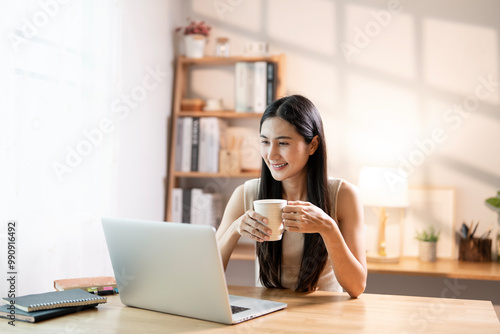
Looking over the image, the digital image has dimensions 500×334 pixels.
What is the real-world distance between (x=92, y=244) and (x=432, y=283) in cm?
201

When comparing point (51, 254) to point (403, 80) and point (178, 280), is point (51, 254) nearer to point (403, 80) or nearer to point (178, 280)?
point (178, 280)

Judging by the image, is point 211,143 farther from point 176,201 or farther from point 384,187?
point 384,187

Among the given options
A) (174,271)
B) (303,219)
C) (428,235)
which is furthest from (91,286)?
(428,235)

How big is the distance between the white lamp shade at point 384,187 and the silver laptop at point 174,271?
1.69m

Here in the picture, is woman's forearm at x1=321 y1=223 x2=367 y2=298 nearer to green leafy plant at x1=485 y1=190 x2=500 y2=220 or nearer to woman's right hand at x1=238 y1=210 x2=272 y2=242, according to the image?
woman's right hand at x1=238 y1=210 x2=272 y2=242

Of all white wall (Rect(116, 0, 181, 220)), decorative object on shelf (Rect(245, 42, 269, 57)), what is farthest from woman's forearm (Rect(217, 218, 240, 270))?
decorative object on shelf (Rect(245, 42, 269, 57))

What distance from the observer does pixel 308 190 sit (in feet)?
6.44

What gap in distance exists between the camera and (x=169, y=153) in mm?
3586

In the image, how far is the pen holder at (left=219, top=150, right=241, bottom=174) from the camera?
136 inches

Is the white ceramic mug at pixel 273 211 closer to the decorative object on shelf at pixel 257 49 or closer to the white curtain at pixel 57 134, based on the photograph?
the white curtain at pixel 57 134

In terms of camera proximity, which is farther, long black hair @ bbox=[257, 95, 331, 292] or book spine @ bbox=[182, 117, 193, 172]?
book spine @ bbox=[182, 117, 193, 172]

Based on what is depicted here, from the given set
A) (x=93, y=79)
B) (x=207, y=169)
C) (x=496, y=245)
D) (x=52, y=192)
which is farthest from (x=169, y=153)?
(x=496, y=245)

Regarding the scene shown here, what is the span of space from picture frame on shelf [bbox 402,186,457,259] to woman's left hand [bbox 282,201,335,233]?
184cm

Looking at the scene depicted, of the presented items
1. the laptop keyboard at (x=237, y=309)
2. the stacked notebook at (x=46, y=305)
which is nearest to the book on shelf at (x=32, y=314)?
the stacked notebook at (x=46, y=305)
